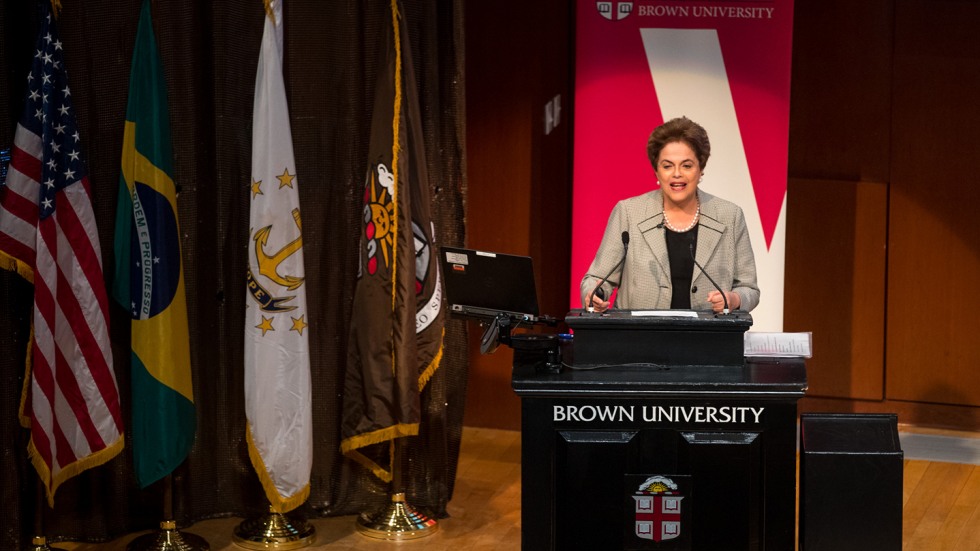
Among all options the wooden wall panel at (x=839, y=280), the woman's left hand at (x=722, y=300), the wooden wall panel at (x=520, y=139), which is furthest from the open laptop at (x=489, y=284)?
the wooden wall panel at (x=839, y=280)

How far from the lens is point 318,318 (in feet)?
16.9

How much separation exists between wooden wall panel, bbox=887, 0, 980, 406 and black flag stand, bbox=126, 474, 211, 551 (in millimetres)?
3273

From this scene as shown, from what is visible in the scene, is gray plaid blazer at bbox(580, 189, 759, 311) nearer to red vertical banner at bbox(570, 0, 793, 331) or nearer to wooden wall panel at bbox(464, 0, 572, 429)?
red vertical banner at bbox(570, 0, 793, 331)

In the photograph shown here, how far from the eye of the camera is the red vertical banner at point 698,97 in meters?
5.21

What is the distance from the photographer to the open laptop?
3611 mm

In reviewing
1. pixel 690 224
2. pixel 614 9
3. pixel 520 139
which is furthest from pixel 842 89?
pixel 690 224

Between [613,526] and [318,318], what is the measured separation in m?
1.96

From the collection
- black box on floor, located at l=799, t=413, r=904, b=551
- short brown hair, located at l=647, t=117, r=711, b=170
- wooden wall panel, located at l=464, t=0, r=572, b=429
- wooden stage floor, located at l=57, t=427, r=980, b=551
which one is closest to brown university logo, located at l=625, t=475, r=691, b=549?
black box on floor, located at l=799, t=413, r=904, b=551

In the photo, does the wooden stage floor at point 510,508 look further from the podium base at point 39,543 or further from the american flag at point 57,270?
the american flag at point 57,270

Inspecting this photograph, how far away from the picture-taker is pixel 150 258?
4.61 m

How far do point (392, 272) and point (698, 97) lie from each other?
142 centimetres

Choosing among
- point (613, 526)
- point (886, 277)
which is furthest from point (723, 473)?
point (886, 277)

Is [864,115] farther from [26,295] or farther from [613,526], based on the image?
[26,295]

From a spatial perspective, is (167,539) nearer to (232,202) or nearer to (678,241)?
(232,202)
